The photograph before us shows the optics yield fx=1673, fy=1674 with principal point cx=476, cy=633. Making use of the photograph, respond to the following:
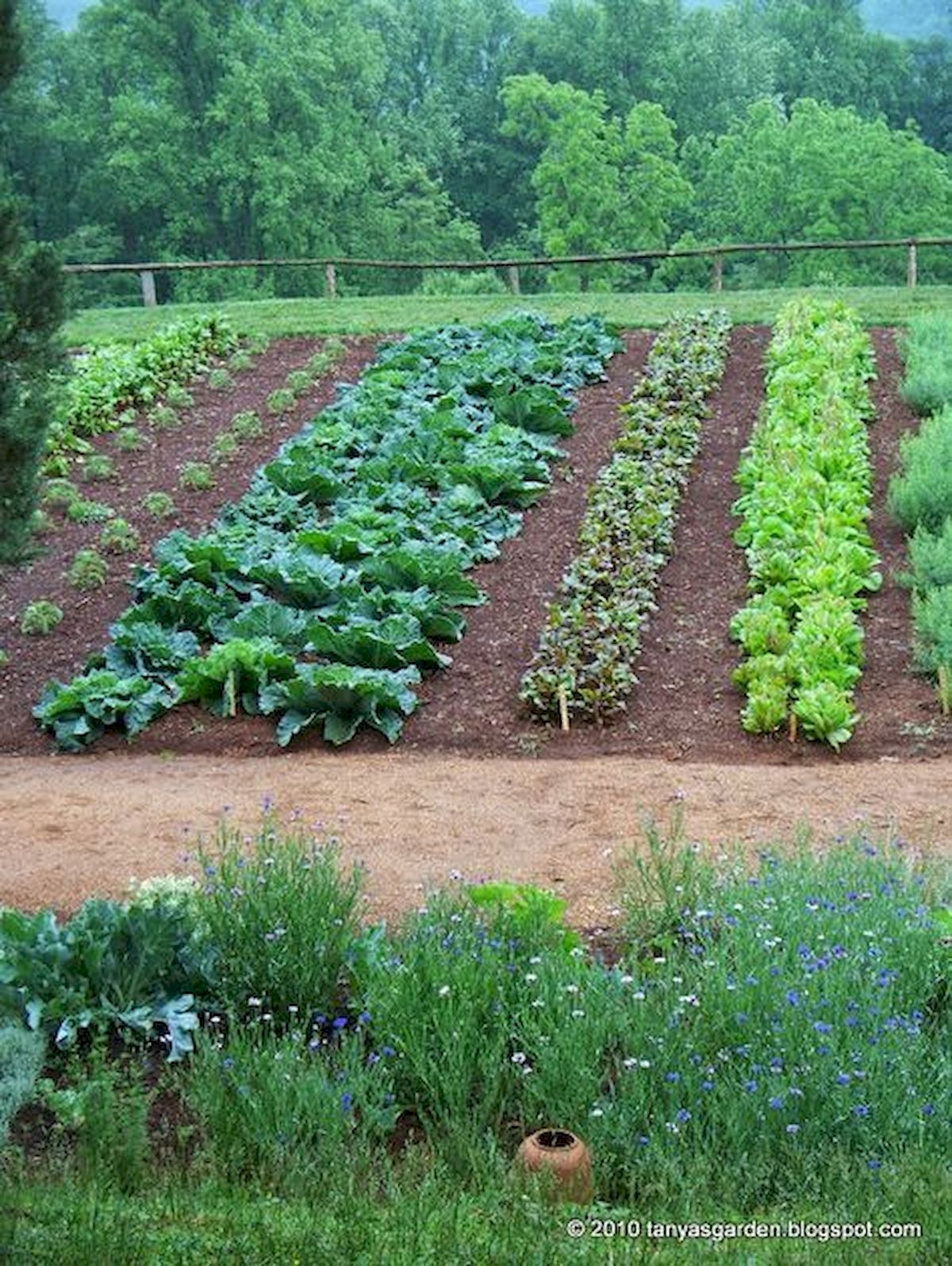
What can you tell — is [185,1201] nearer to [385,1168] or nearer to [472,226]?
[385,1168]

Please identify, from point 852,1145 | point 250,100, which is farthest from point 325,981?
point 250,100

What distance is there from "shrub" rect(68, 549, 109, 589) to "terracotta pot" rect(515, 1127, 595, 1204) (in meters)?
8.38

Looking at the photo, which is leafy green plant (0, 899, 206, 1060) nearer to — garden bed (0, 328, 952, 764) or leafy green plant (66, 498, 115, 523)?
garden bed (0, 328, 952, 764)

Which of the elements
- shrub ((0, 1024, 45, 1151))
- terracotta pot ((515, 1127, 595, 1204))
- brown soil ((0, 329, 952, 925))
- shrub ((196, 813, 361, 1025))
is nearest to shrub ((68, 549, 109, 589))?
brown soil ((0, 329, 952, 925))

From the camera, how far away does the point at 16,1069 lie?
480 centimetres

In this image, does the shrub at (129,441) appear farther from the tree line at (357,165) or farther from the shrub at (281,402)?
the tree line at (357,165)

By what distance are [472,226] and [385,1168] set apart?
45413mm

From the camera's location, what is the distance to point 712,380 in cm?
1644

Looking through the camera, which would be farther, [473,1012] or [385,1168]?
[473,1012]

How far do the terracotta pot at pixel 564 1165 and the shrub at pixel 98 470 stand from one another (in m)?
11.1

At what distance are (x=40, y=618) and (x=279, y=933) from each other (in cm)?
647

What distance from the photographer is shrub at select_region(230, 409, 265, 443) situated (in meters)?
15.6

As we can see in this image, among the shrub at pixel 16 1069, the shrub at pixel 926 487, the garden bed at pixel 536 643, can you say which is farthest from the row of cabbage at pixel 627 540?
the shrub at pixel 16 1069

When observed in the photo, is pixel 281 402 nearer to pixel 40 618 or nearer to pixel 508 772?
pixel 40 618
